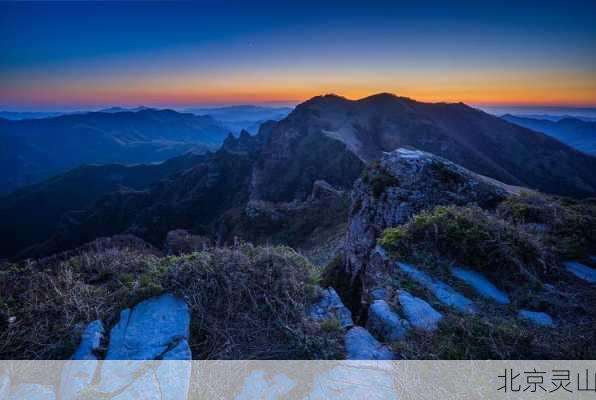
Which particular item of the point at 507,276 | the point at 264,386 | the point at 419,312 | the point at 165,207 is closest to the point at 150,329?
the point at 264,386

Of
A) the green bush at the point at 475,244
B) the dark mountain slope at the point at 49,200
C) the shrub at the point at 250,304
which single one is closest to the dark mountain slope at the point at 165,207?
the dark mountain slope at the point at 49,200

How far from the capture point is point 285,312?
4312 mm

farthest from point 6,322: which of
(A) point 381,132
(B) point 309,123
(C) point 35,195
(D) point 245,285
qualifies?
(C) point 35,195

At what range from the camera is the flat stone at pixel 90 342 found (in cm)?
359

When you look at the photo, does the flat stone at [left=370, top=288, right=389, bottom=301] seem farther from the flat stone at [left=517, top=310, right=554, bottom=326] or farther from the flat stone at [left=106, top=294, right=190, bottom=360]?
the flat stone at [left=106, top=294, right=190, bottom=360]

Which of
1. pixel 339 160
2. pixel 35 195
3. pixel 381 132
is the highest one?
pixel 381 132

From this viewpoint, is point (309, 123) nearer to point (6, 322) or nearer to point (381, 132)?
point (381, 132)

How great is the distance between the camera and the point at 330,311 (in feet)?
15.2

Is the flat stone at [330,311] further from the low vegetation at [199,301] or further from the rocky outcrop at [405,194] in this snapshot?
the rocky outcrop at [405,194]

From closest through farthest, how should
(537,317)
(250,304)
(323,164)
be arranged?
(250,304), (537,317), (323,164)

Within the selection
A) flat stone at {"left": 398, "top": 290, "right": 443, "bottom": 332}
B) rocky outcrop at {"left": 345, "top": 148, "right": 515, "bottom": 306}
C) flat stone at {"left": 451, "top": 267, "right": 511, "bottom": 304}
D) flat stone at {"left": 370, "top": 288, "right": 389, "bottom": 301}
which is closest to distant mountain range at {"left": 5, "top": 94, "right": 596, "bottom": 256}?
rocky outcrop at {"left": 345, "top": 148, "right": 515, "bottom": 306}

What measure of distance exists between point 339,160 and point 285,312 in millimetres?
73150

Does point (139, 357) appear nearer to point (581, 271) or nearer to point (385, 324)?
point (385, 324)

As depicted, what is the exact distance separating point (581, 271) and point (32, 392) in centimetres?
976
